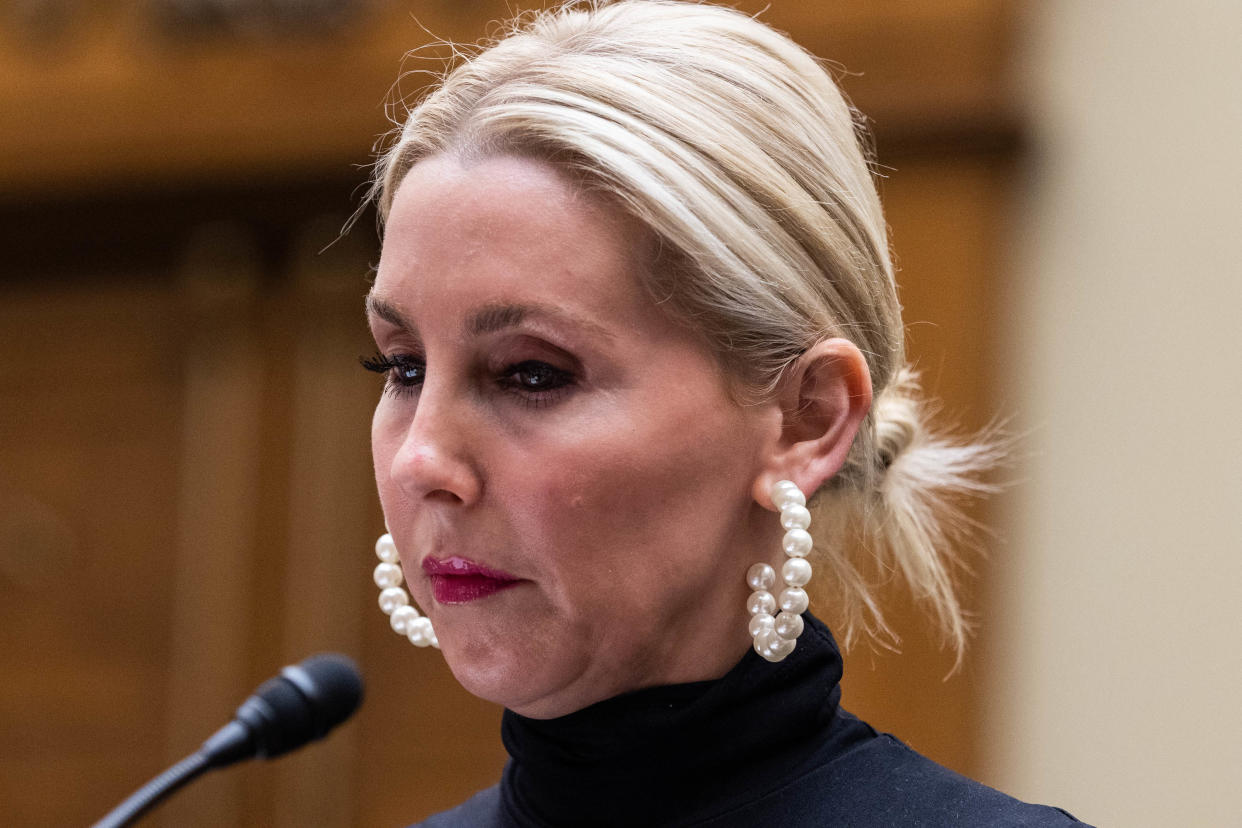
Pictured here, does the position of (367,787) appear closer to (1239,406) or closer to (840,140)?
(1239,406)

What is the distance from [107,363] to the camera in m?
5.08

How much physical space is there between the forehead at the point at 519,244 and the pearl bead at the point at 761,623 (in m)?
0.29

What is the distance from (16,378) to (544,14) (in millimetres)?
3958

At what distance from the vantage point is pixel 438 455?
4.43ft

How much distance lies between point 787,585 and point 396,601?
427 mm

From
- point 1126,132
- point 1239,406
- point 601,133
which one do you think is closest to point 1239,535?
point 1239,406

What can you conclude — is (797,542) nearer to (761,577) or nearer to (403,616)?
(761,577)

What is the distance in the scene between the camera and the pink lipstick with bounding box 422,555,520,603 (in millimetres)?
1376

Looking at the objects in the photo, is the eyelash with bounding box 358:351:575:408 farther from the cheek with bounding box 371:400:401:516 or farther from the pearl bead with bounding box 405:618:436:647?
the pearl bead with bounding box 405:618:436:647

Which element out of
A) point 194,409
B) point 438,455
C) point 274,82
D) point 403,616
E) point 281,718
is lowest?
point 281,718

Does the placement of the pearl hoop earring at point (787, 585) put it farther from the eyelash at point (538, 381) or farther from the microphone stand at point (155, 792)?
the microphone stand at point (155, 792)

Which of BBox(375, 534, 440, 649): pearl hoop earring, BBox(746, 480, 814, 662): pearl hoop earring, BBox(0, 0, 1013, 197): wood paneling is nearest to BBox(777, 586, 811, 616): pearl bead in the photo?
BBox(746, 480, 814, 662): pearl hoop earring

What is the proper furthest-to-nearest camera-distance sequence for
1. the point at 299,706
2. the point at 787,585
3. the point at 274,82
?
the point at 274,82
the point at 299,706
the point at 787,585

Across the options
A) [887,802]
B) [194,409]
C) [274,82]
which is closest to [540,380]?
[887,802]
